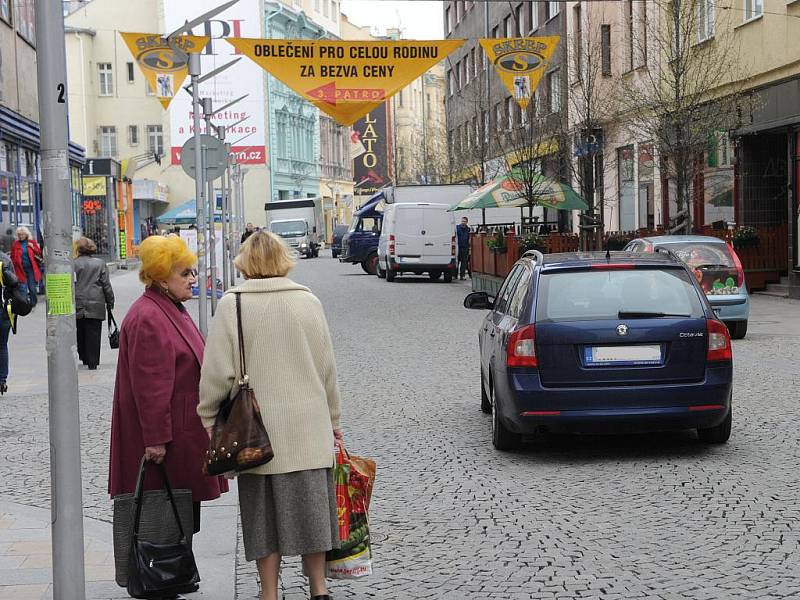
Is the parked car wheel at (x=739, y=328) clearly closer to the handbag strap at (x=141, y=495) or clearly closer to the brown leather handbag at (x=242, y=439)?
the handbag strap at (x=141, y=495)

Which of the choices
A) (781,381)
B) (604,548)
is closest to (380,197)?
(781,381)

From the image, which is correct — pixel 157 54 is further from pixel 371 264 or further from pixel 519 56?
pixel 371 264

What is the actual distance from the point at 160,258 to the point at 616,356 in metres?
4.27

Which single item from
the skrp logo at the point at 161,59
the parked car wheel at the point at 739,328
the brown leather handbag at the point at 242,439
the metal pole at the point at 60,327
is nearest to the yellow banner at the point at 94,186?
the skrp logo at the point at 161,59

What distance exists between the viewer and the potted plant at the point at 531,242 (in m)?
28.2

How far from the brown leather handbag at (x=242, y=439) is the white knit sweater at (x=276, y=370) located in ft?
0.23

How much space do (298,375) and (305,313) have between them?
24 centimetres

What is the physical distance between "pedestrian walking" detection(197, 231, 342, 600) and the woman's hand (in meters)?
0.28

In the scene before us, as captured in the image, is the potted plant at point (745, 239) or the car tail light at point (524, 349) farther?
the potted plant at point (745, 239)

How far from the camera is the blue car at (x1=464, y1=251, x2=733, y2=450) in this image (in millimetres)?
8812

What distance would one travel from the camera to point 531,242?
1121 inches

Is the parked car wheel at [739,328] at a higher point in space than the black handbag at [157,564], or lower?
lower

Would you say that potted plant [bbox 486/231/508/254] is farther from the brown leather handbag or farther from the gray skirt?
the brown leather handbag

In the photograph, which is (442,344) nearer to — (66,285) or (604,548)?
(604,548)
